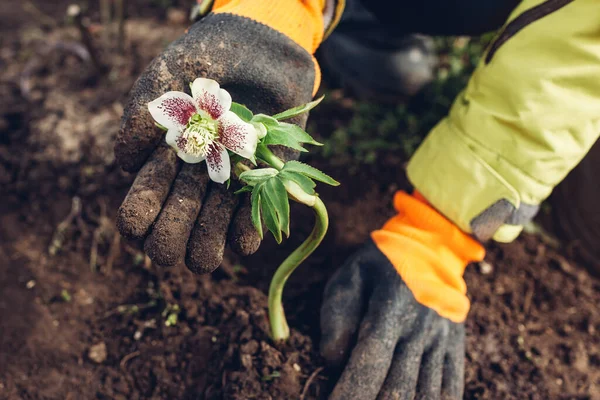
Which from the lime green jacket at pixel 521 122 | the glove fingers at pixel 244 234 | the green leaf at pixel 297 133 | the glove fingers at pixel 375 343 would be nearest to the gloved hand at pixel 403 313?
the glove fingers at pixel 375 343

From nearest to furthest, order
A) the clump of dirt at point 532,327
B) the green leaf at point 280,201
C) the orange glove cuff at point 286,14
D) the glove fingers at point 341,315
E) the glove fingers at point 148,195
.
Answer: the green leaf at point 280,201, the glove fingers at point 148,195, the orange glove cuff at point 286,14, the glove fingers at point 341,315, the clump of dirt at point 532,327

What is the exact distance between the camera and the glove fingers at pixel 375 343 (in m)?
1.47

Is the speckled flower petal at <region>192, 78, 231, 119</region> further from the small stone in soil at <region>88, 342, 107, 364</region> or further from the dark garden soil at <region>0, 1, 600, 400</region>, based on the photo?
the small stone in soil at <region>88, 342, 107, 364</region>

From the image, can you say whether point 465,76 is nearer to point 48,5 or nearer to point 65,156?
point 65,156

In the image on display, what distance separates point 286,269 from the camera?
Answer: 144 centimetres

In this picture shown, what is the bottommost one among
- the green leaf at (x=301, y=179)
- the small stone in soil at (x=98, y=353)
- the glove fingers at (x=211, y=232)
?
the small stone in soil at (x=98, y=353)

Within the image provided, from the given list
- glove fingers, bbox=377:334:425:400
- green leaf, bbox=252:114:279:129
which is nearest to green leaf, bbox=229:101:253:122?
green leaf, bbox=252:114:279:129

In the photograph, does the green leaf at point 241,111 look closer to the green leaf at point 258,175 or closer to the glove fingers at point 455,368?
the green leaf at point 258,175

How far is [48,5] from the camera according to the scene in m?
2.91

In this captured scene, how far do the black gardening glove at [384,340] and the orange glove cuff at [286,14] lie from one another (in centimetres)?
65

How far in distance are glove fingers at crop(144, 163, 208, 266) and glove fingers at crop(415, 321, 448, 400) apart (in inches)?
32.5

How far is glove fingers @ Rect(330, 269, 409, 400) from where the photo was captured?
4.83 feet

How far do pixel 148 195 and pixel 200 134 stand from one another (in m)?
0.23

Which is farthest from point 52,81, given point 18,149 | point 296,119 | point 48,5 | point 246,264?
point 296,119
